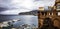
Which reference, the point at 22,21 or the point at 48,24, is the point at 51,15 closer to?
the point at 48,24

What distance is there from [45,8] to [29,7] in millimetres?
222

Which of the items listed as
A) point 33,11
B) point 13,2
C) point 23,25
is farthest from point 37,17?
point 13,2

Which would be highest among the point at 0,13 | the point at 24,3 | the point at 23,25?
the point at 24,3

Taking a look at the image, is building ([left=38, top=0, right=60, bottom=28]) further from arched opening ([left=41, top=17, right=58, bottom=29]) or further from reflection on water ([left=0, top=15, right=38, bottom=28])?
reflection on water ([left=0, top=15, right=38, bottom=28])

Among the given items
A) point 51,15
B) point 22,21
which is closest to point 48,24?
point 51,15

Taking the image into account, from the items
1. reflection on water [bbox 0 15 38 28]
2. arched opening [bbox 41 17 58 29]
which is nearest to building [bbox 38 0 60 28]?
arched opening [bbox 41 17 58 29]

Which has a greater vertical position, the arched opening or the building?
the building

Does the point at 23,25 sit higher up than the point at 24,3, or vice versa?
the point at 24,3

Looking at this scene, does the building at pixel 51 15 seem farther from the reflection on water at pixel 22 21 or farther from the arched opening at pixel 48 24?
the reflection on water at pixel 22 21

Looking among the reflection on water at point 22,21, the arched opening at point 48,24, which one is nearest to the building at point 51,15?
the arched opening at point 48,24

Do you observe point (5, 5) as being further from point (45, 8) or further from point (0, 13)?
point (45, 8)

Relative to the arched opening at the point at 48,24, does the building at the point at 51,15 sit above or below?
above

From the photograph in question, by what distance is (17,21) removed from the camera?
1935 millimetres

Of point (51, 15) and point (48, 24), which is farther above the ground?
point (51, 15)
